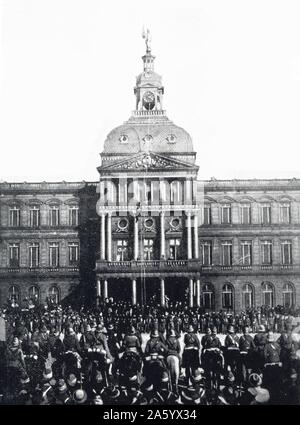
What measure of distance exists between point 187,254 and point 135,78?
57.7 ft

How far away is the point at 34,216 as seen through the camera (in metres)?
42.2

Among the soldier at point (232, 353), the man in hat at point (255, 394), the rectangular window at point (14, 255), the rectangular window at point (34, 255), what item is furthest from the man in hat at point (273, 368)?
the rectangular window at point (34, 255)

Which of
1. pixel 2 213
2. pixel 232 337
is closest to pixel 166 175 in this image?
pixel 2 213

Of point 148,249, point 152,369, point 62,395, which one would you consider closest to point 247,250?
point 148,249

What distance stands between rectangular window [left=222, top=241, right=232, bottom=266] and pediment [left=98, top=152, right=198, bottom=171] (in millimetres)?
6311

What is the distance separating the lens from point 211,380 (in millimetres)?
18828

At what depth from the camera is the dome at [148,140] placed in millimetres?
36466

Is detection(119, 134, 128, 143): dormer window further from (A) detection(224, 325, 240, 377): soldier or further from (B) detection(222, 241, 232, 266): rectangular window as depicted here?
(A) detection(224, 325, 240, 377): soldier

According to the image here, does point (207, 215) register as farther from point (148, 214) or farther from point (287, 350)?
point (287, 350)

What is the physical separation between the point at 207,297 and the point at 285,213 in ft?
25.5

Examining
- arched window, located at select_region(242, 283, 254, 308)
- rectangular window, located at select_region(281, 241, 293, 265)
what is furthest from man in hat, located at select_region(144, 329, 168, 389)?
arched window, located at select_region(242, 283, 254, 308)

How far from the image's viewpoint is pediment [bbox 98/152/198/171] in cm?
3831

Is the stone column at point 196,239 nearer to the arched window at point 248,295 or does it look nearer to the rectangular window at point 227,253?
the rectangular window at point 227,253
